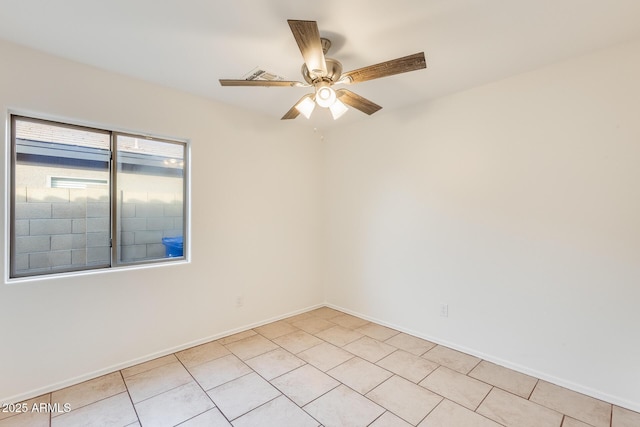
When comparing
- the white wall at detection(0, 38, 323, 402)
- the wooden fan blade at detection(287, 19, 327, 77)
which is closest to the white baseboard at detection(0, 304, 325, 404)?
the white wall at detection(0, 38, 323, 402)

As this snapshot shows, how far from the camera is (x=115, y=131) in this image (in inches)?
98.9

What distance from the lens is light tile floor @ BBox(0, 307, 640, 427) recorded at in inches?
72.9

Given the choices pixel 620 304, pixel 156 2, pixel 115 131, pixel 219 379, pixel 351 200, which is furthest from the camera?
pixel 351 200

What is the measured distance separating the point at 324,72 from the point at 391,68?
416 mm

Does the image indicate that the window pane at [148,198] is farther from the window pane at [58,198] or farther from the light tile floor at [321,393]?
the light tile floor at [321,393]

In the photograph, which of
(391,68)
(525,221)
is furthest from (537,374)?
(391,68)

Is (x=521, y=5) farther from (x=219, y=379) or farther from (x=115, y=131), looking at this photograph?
(x=219, y=379)

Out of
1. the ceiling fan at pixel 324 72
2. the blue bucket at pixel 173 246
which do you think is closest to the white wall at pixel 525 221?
the ceiling fan at pixel 324 72

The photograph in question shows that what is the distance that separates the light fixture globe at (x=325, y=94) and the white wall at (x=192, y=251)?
152cm

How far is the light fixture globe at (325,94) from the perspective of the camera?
1916 millimetres

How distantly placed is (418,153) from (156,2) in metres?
2.55

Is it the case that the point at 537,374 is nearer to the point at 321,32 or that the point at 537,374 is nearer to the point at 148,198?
the point at 321,32

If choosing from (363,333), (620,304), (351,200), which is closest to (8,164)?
(351,200)

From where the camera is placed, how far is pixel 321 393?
2.12 meters
